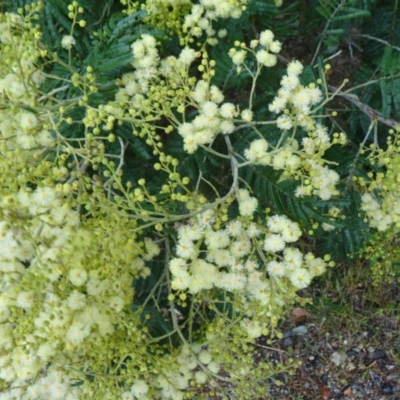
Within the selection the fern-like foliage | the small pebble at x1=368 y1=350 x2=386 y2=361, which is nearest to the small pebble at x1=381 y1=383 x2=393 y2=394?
the small pebble at x1=368 y1=350 x2=386 y2=361

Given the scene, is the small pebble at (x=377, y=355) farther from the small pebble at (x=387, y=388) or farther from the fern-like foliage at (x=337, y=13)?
the fern-like foliage at (x=337, y=13)

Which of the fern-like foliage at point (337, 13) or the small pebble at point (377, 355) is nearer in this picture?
the fern-like foliage at point (337, 13)

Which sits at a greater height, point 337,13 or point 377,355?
point 337,13

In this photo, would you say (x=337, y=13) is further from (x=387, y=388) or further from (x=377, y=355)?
(x=387, y=388)

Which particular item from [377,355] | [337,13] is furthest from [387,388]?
[337,13]

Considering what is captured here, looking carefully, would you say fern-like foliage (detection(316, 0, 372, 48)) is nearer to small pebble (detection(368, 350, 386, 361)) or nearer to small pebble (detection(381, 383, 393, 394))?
small pebble (detection(368, 350, 386, 361))

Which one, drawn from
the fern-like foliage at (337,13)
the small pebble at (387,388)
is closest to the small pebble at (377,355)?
the small pebble at (387,388)

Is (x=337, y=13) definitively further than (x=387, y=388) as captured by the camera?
No

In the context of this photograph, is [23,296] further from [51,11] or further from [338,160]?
[338,160]

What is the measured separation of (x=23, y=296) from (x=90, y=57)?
0.80 m

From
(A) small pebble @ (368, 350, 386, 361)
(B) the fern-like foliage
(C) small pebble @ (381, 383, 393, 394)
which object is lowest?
(C) small pebble @ (381, 383, 393, 394)

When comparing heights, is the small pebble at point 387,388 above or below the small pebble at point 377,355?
below

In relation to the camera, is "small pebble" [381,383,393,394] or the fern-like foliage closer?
the fern-like foliage

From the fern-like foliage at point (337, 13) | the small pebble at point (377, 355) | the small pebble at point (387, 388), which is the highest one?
the fern-like foliage at point (337, 13)
